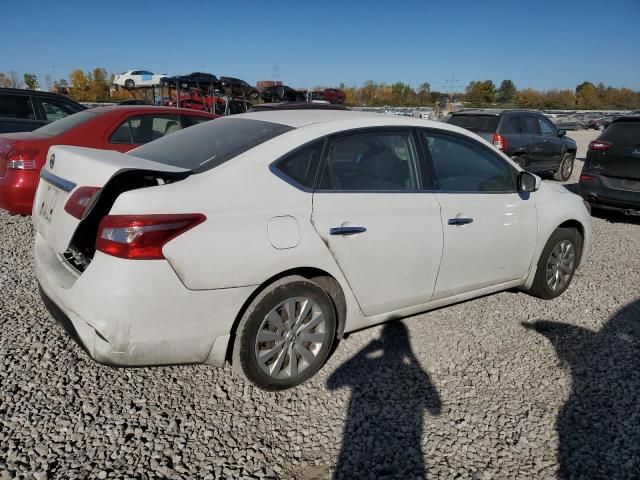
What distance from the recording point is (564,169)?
12.0 metres

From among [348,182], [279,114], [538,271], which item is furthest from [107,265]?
[538,271]

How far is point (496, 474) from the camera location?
2.33m

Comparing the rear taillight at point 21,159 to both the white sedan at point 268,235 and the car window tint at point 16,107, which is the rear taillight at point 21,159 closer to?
the white sedan at point 268,235

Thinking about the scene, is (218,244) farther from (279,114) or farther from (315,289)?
Result: (279,114)

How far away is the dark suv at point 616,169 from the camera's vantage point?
7320mm

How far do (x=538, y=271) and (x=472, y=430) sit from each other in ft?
6.83

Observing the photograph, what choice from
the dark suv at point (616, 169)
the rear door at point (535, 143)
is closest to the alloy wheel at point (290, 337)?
the dark suv at point (616, 169)

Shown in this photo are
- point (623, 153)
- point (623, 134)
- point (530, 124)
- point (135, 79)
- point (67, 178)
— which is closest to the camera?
point (67, 178)

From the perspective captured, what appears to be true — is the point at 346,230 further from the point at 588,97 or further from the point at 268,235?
the point at 588,97

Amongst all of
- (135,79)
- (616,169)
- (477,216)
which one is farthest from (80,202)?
(135,79)

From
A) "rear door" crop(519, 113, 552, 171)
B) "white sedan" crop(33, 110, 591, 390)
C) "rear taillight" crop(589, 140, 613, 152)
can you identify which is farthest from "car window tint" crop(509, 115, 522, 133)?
"white sedan" crop(33, 110, 591, 390)

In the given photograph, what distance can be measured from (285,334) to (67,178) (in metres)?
1.54

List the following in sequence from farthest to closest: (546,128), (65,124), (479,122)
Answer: (546,128), (479,122), (65,124)

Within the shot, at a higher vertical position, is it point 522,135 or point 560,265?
point 522,135
